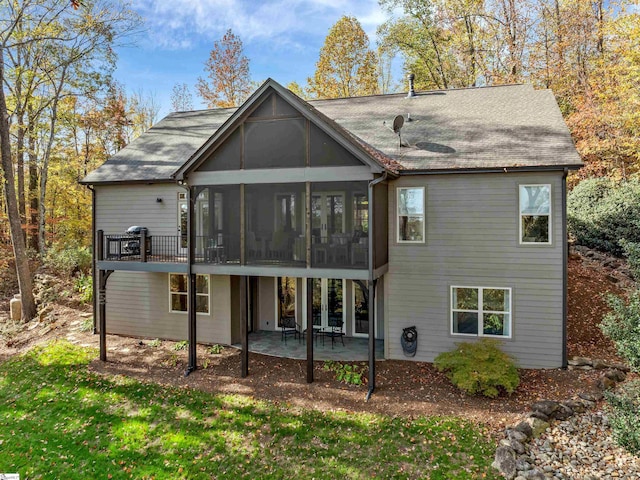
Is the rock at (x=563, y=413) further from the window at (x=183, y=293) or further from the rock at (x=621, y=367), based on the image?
the window at (x=183, y=293)

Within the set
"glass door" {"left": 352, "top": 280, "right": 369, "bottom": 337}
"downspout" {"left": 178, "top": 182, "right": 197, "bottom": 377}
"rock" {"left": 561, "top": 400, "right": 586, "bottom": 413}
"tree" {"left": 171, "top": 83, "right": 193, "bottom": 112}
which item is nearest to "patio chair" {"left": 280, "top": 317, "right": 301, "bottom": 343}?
"glass door" {"left": 352, "top": 280, "right": 369, "bottom": 337}

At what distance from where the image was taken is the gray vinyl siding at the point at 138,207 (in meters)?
12.2

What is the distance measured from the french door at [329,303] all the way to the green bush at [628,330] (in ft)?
22.5

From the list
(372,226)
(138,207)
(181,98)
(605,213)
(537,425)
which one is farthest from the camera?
(181,98)

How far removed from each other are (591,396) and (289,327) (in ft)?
26.8

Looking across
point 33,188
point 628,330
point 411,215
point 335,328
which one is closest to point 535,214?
point 411,215

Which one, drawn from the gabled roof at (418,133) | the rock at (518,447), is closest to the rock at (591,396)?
the rock at (518,447)

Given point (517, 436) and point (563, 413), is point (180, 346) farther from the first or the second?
point (563, 413)

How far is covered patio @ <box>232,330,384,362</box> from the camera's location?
10586mm

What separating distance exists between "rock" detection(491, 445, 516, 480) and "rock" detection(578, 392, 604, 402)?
2.70 metres

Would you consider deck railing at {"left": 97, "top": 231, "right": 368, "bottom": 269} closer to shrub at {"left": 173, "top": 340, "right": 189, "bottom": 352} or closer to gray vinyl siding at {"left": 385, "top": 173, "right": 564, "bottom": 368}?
gray vinyl siding at {"left": 385, "top": 173, "right": 564, "bottom": 368}

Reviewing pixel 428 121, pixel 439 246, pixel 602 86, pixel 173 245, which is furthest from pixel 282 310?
pixel 602 86

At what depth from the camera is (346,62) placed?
25.1 meters

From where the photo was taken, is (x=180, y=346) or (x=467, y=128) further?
(x=180, y=346)
